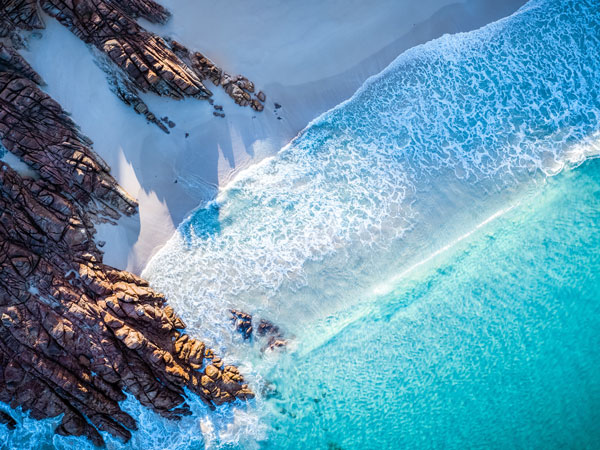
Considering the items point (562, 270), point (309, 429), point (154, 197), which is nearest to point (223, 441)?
point (309, 429)

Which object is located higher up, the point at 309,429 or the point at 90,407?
the point at 90,407

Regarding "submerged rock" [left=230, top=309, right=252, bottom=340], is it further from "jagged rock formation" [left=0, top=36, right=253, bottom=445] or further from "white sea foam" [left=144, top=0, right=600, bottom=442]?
"jagged rock formation" [left=0, top=36, right=253, bottom=445]

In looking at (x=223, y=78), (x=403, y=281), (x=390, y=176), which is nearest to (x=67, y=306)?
(x=223, y=78)

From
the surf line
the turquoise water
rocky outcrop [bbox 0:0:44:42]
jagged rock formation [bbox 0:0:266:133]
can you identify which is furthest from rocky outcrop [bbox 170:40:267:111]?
the turquoise water

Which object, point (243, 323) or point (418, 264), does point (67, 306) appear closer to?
point (243, 323)

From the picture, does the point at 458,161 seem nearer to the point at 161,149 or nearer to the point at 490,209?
the point at 490,209

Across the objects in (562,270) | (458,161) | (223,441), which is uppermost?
(458,161)
